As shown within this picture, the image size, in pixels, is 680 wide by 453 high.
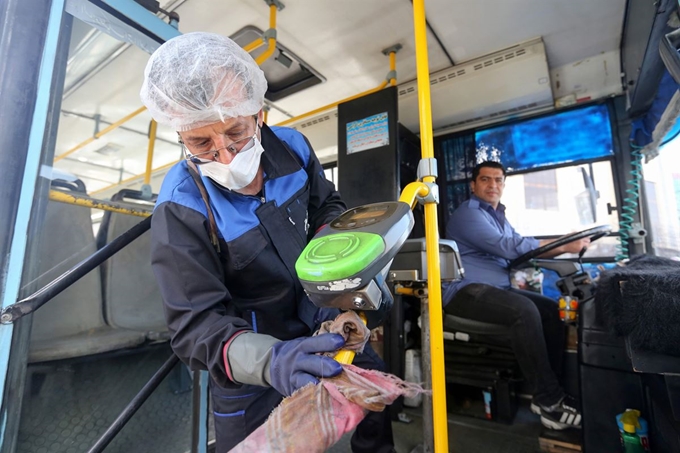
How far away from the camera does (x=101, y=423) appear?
4.57ft

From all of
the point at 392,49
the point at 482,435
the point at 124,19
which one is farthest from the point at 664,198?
the point at 124,19

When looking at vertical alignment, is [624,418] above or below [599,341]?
below

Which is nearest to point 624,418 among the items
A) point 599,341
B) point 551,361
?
point 599,341

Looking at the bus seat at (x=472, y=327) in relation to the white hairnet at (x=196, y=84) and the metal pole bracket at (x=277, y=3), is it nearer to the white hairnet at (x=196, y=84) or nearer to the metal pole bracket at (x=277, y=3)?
the white hairnet at (x=196, y=84)

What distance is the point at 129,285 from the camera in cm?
168

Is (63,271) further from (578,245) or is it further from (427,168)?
(578,245)

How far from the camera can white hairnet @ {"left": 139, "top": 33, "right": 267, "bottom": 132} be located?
3.22ft

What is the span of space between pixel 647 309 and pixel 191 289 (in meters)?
1.35

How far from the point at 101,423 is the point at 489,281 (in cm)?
227

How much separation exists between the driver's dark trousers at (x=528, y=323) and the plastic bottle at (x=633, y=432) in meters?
0.52

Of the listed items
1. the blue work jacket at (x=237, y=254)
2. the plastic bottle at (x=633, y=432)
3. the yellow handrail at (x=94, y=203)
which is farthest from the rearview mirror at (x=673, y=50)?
the yellow handrail at (x=94, y=203)

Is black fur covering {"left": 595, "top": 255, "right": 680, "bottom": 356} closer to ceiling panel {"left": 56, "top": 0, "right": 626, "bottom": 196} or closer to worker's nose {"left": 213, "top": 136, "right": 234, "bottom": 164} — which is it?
worker's nose {"left": 213, "top": 136, "right": 234, "bottom": 164}

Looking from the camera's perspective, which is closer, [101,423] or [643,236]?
[101,423]

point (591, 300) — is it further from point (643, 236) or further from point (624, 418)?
point (643, 236)
